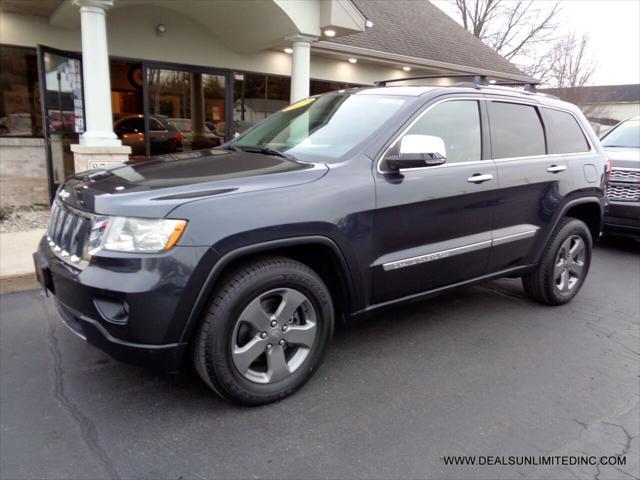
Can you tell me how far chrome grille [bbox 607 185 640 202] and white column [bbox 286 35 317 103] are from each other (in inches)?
209

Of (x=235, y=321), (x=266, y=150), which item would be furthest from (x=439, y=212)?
(x=235, y=321)

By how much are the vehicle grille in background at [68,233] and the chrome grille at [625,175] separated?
6.96 meters

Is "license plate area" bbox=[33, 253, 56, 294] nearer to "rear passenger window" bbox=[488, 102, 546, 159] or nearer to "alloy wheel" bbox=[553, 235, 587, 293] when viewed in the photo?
"rear passenger window" bbox=[488, 102, 546, 159]

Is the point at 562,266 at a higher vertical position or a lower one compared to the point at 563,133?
lower

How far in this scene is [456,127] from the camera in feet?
11.9

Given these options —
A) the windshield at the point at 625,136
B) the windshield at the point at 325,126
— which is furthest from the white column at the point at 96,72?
the windshield at the point at 625,136

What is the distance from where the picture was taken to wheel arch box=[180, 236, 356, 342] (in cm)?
249

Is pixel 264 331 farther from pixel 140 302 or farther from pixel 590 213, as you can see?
pixel 590 213

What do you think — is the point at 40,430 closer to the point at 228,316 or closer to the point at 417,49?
the point at 228,316

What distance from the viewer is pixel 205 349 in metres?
2.55

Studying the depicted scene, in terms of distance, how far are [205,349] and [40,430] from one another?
38.8 inches

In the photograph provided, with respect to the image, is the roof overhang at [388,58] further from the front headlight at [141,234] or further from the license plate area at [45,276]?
the front headlight at [141,234]

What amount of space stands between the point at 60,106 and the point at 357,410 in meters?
7.56

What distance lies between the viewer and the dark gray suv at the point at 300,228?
7.98 feet
